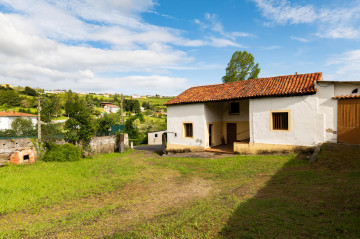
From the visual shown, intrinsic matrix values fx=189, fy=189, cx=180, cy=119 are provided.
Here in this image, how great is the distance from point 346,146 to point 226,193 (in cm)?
780

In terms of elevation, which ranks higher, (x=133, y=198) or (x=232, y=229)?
(x=232, y=229)

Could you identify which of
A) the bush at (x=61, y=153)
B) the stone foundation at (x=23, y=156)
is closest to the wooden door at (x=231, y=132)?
the bush at (x=61, y=153)

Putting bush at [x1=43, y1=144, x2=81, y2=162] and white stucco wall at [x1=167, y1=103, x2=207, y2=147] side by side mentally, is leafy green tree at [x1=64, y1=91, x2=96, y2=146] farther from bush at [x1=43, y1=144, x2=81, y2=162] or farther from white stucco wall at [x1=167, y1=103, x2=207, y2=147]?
white stucco wall at [x1=167, y1=103, x2=207, y2=147]

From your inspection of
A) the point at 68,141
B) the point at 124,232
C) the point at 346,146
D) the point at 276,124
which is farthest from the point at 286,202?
the point at 68,141

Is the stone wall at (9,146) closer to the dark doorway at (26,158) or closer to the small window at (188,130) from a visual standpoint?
the dark doorway at (26,158)

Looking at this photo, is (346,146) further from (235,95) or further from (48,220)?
(48,220)

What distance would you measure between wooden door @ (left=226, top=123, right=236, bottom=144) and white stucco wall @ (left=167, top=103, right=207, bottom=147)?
3.15 m

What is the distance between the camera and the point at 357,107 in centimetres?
999

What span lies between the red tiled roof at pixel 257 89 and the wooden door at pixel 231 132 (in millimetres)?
3468

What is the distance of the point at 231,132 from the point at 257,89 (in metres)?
4.98

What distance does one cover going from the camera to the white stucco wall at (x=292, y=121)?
1112 cm

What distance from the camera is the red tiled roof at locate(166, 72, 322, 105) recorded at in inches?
466

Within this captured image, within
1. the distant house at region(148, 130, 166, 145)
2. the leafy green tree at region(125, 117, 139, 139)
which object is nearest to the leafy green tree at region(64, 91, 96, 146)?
the distant house at region(148, 130, 166, 145)

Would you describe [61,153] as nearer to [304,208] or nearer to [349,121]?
[304,208]
